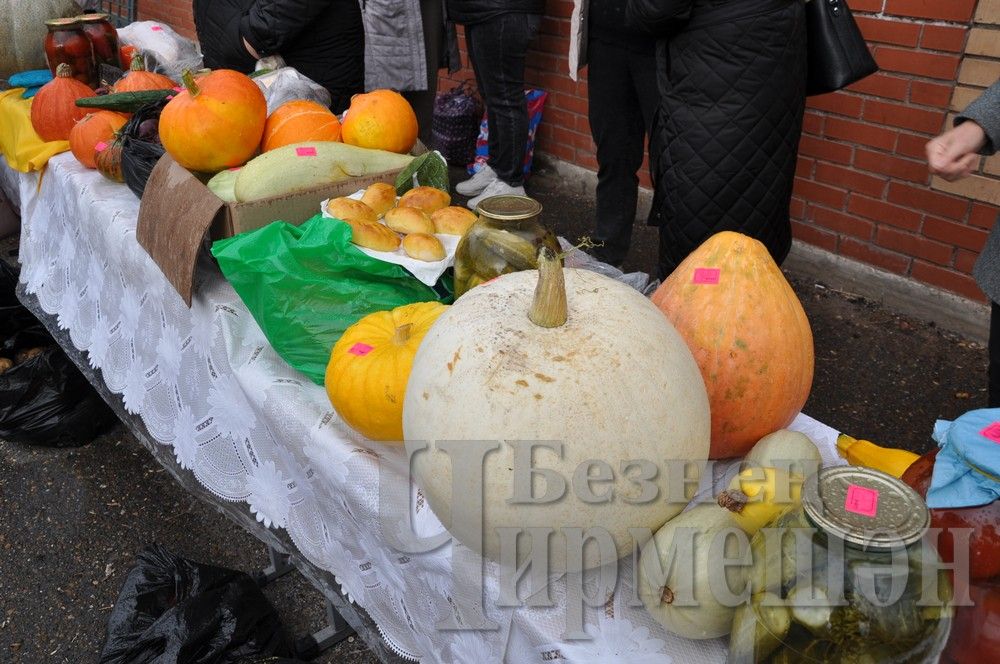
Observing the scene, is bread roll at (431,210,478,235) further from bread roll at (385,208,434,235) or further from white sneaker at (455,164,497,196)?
white sneaker at (455,164,497,196)

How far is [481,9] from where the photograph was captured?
4141 millimetres

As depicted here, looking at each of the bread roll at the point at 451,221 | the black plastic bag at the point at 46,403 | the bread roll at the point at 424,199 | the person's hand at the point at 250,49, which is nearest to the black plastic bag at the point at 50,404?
the black plastic bag at the point at 46,403

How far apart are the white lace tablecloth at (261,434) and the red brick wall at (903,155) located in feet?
7.84

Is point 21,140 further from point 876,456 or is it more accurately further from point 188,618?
point 876,456

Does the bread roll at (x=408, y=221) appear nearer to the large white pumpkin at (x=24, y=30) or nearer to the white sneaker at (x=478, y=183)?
the large white pumpkin at (x=24, y=30)

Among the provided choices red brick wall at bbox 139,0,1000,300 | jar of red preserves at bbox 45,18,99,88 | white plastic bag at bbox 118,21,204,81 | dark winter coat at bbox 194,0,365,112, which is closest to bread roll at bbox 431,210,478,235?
dark winter coat at bbox 194,0,365,112

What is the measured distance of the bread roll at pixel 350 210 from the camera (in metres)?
1.78

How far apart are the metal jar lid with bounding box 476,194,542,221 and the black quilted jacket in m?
1.28

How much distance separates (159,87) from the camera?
9.35 ft

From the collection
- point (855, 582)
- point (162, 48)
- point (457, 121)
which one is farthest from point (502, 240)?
point (457, 121)

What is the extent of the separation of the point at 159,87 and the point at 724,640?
111 inches

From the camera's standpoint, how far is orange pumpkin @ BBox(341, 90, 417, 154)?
2.27m

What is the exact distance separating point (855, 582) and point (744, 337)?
50 cm

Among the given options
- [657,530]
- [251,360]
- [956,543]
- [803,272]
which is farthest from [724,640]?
[803,272]
